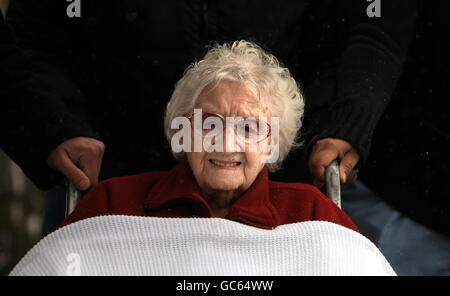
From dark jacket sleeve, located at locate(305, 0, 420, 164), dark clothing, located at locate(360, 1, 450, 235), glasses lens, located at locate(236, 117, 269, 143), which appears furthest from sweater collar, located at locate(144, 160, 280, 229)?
dark clothing, located at locate(360, 1, 450, 235)

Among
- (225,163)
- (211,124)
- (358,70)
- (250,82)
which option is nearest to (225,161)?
(225,163)

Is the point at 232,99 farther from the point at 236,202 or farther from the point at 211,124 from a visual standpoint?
the point at 236,202

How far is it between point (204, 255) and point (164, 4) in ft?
2.91

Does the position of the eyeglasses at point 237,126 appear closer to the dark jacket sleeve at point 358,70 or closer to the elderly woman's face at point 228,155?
the elderly woman's face at point 228,155

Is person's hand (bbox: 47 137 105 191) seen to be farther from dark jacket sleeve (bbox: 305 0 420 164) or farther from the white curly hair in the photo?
dark jacket sleeve (bbox: 305 0 420 164)

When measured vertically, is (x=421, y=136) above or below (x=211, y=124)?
below

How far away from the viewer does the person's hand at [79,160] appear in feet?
6.01

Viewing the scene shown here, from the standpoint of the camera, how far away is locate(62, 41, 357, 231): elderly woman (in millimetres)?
1730

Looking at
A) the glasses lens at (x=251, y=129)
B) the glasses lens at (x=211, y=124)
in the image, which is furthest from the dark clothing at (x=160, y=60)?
the glasses lens at (x=211, y=124)

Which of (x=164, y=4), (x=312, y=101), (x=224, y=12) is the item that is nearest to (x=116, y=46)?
(x=164, y=4)

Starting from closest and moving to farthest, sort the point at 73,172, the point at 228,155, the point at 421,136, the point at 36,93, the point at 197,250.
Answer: the point at 197,250 → the point at 228,155 → the point at 73,172 → the point at 36,93 → the point at 421,136

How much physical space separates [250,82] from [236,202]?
35 centimetres

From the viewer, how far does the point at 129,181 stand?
186 centimetres

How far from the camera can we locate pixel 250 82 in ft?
5.89
